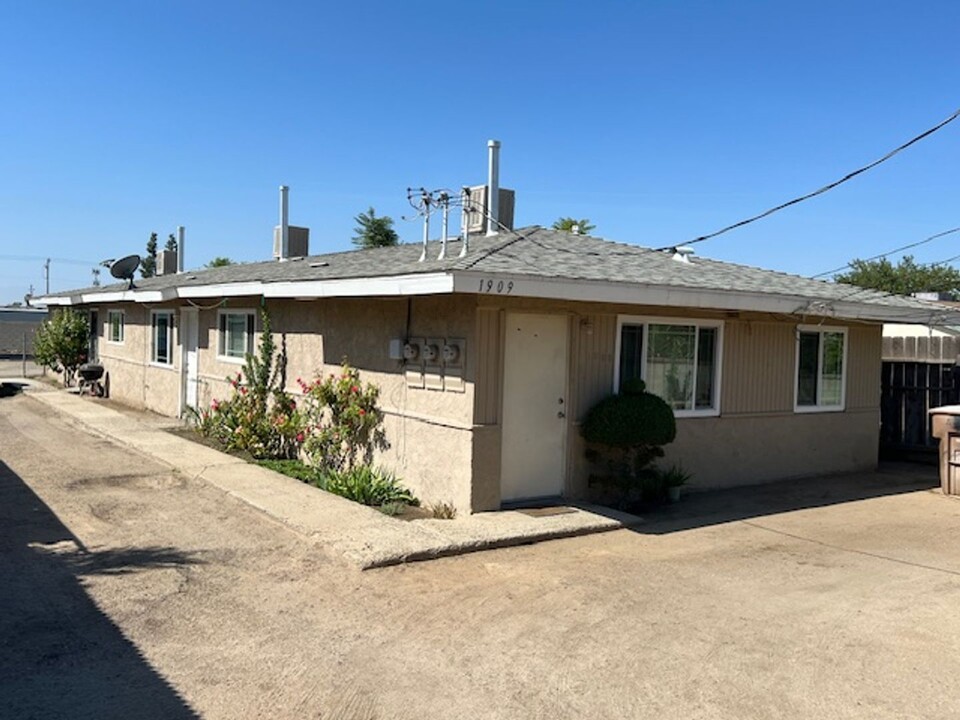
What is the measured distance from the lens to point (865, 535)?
28.4ft

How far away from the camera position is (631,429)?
8.91m

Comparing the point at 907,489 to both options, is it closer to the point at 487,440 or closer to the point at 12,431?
the point at 487,440

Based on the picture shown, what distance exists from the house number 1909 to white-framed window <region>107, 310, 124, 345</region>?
1536cm

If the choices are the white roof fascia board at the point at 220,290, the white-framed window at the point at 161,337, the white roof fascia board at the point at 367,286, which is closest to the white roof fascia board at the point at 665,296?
the white roof fascia board at the point at 367,286

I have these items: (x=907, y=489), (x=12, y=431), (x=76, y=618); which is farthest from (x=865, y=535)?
(x=12, y=431)

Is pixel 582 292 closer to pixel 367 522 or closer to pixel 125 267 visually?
pixel 367 522

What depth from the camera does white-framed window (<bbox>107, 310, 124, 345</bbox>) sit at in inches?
799

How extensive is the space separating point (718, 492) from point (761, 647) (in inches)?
222

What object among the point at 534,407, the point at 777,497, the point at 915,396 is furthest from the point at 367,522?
the point at 915,396

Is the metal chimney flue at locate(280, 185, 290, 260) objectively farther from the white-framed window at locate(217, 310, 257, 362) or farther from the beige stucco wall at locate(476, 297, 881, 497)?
the beige stucco wall at locate(476, 297, 881, 497)

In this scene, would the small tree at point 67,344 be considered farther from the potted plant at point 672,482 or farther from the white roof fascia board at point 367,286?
the potted plant at point 672,482

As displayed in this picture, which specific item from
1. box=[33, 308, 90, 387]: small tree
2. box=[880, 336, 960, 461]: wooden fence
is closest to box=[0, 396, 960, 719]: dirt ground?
box=[880, 336, 960, 461]: wooden fence

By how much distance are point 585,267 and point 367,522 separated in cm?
379

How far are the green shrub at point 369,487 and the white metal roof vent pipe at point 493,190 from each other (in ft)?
14.1
